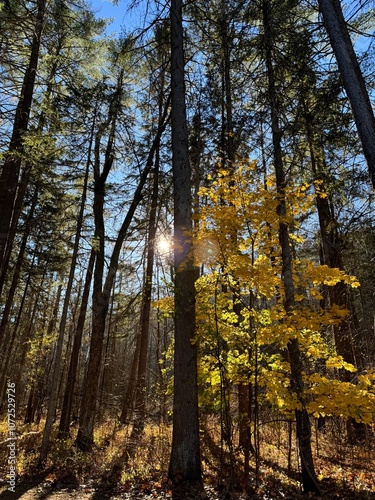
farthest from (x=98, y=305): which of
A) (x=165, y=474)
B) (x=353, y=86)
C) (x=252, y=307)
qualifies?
(x=353, y=86)

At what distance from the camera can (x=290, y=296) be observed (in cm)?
595

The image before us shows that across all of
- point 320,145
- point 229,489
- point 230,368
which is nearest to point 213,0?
point 320,145

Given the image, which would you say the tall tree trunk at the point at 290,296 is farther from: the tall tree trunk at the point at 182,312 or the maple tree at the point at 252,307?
the tall tree trunk at the point at 182,312

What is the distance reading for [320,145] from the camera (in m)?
7.26

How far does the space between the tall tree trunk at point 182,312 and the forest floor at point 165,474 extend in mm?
432

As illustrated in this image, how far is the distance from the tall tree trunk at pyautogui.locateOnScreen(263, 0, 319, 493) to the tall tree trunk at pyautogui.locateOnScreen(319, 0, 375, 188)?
132 centimetres

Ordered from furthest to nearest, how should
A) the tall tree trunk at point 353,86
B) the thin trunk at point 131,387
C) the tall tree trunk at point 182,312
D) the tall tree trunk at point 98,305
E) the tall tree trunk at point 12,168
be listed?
A: 1. the thin trunk at point 131,387
2. the tall tree trunk at point 98,305
3. the tall tree trunk at point 12,168
4. the tall tree trunk at point 182,312
5. the tall tree trunk at point 353,86

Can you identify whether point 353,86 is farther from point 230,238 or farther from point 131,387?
point 131,387

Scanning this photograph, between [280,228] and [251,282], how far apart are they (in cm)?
157

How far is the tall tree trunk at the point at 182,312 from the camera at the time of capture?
209 inches

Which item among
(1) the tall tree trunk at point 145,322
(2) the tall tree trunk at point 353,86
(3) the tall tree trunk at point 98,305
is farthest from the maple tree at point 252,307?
(1) the tall tree trunk at point 145,322

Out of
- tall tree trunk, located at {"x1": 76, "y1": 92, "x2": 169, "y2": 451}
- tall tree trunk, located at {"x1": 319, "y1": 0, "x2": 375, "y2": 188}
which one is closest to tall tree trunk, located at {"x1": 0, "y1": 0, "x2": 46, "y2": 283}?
tall tree trunk, located at {"x1": 76, "y1": 92, "x2": 169, "y2": 451}

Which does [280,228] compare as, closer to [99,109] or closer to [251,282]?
[251,282]

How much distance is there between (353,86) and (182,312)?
15.6ft
